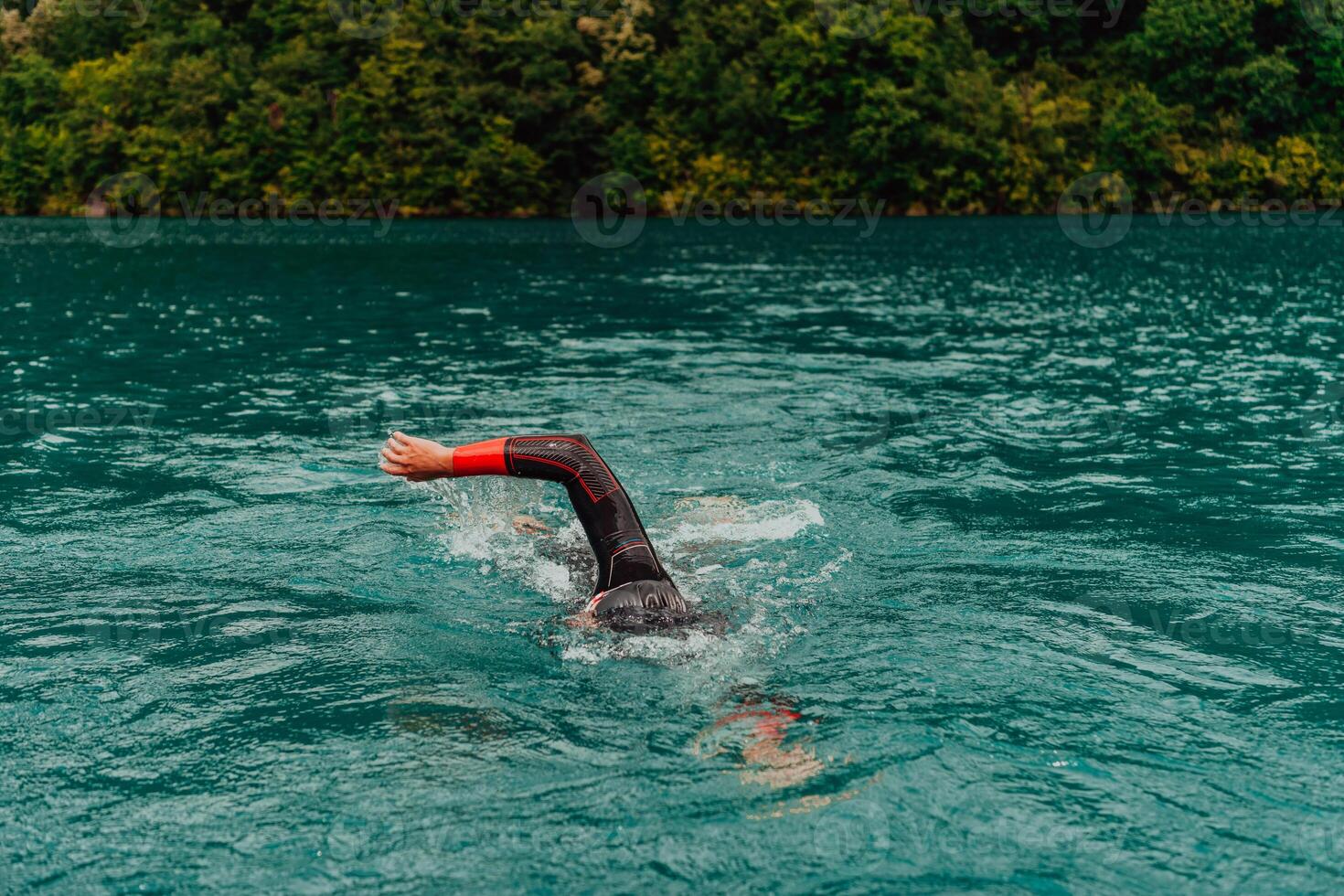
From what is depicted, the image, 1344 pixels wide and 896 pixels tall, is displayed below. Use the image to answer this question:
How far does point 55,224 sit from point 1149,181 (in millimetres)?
61554

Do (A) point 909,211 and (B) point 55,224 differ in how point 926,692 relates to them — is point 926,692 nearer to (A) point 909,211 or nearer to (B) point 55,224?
(A) point 909,211

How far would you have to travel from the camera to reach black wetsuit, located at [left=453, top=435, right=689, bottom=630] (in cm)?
687

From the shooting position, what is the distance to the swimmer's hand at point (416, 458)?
6688 mm

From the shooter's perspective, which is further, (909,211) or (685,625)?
(909,211)

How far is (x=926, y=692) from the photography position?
6.42m

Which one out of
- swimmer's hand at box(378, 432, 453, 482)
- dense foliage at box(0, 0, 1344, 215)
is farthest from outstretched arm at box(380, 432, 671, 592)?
dense foliage at box(0, 0, 1344, 215)

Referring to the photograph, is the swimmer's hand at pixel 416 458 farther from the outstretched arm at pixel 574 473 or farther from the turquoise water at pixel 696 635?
the turquoise water at pixel 696 635

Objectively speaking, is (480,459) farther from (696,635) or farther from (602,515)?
(696,635)

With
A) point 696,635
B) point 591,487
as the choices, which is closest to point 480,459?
point 591,487

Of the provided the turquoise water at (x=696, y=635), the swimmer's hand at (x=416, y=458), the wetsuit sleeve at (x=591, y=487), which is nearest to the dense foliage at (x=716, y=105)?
the turquoise water at (x=696, y=635)

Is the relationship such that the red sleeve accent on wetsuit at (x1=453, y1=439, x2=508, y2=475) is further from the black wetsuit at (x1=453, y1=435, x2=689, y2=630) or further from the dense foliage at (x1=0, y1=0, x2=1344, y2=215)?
the dense foliage at (x1=0, y1=0, x2=1344, y2=215)

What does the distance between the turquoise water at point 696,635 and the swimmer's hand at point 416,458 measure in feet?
3.77

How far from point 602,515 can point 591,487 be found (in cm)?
18

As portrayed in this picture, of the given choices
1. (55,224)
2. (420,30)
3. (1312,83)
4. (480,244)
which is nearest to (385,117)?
(420,30)
